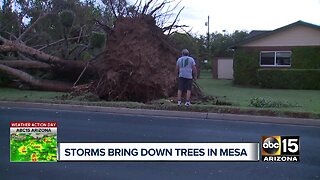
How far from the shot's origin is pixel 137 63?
54.3ft

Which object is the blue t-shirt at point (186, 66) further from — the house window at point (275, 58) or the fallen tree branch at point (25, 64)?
the house window at point (275, 58)

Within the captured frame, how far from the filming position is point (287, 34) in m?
26.5

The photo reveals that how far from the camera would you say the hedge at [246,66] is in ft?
89.8

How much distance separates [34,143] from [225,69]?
1295 inches

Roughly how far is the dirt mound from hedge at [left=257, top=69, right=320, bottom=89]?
9888mm

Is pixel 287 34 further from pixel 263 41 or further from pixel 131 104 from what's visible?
pixel 131 104

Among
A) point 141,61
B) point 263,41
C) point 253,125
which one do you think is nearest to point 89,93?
point 141,61

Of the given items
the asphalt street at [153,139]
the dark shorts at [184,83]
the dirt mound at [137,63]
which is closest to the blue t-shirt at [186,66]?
the dark shorts at [184,83]

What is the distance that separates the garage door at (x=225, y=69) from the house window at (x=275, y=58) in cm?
957

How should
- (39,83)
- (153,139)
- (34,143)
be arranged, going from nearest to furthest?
(34,143) → (153,139) → (39,83)

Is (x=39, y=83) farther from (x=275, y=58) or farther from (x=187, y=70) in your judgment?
(x=275, y=58)

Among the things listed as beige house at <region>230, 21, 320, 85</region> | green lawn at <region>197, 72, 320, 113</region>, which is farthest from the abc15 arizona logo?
beige house at <region>230, 21, 320, 85</region>

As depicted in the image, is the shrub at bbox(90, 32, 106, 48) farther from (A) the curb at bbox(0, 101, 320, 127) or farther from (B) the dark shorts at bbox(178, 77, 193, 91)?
(B) the dark shorts at bbox(178, 77, 193, 91)

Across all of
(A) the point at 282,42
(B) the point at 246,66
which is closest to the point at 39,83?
(B) the point at 246,66
